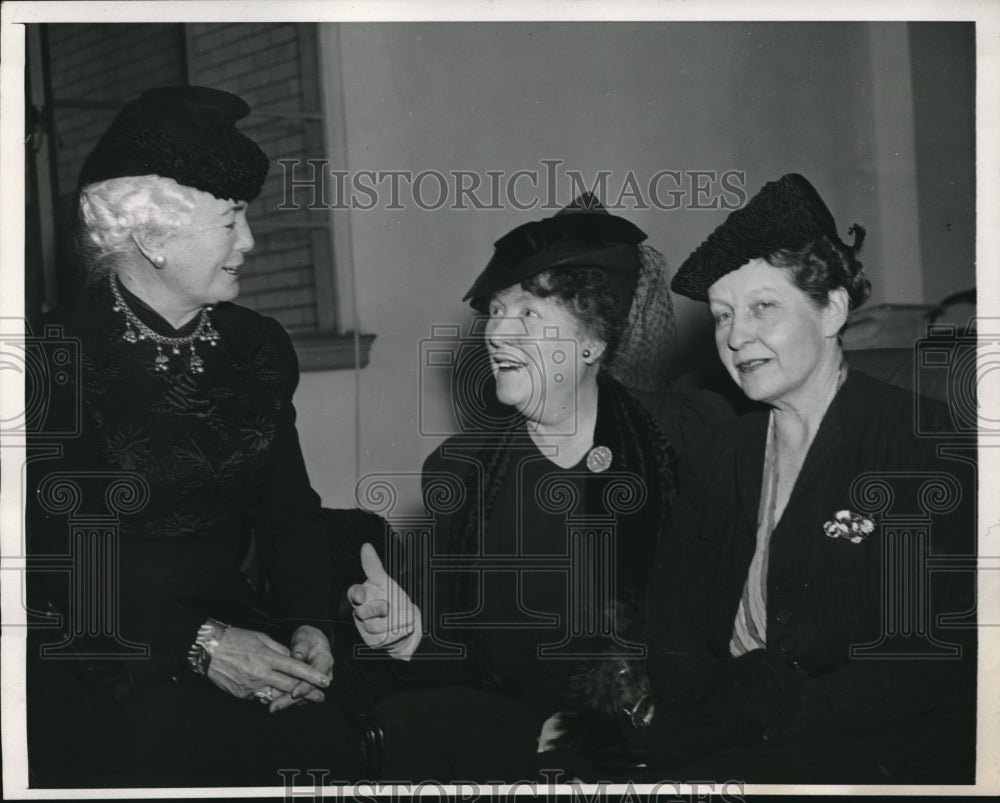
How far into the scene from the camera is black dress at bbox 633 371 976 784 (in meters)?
2.50

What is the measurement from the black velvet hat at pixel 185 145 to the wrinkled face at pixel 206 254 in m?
0.05

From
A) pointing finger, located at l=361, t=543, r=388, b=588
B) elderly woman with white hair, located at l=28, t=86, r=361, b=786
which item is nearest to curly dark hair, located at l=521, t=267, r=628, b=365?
elderly woman with white hair, located at l=28, t=86, r=361, b=786

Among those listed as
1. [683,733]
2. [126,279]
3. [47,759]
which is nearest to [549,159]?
[126,279]

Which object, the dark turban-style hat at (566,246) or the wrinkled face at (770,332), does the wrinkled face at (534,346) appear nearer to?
the dark turban-style hat at (566,246)

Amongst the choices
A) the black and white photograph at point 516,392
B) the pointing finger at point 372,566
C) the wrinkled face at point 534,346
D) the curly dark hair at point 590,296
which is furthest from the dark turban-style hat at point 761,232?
the pointing finger at point 372,566

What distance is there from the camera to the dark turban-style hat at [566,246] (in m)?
2.51

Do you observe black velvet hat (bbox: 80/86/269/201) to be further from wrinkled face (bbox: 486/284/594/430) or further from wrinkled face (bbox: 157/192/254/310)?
wrinkled face (bbox: 486/284/594/430)

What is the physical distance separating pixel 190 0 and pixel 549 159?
1.03 m

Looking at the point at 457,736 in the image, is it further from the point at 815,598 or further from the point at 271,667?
the point at 815,598

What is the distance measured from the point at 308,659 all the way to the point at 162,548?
0.47 m

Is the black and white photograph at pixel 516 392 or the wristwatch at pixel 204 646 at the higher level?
the black and white photograph at pixel 516 392

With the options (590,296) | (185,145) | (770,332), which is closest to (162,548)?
(185,145)

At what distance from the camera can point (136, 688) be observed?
2.51 meters

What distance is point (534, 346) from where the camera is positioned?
99.0 inches
